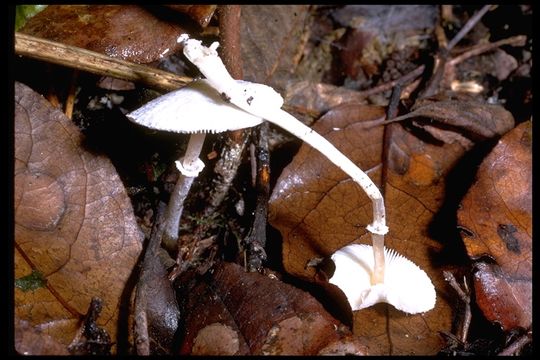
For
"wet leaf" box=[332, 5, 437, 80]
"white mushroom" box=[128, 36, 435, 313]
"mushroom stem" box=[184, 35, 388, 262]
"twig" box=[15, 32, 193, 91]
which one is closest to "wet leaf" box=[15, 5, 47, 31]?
"twig" box=[15, 32, 193, 91]

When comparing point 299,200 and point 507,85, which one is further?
point 507,85

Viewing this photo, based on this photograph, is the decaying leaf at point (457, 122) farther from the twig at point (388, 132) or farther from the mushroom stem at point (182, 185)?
the mushroom stem at point (182, 185)

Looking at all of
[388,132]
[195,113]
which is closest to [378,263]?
[388,132]

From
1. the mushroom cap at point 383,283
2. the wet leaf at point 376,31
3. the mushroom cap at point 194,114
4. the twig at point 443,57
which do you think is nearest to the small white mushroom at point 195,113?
the mushroom cap at point 194,114

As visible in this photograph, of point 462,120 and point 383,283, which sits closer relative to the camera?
point 383,283

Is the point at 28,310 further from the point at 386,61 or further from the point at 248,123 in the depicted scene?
the point at 386,61

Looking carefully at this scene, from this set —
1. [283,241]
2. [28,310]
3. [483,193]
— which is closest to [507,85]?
[483,193]

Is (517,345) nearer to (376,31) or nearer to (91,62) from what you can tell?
(91,62)
